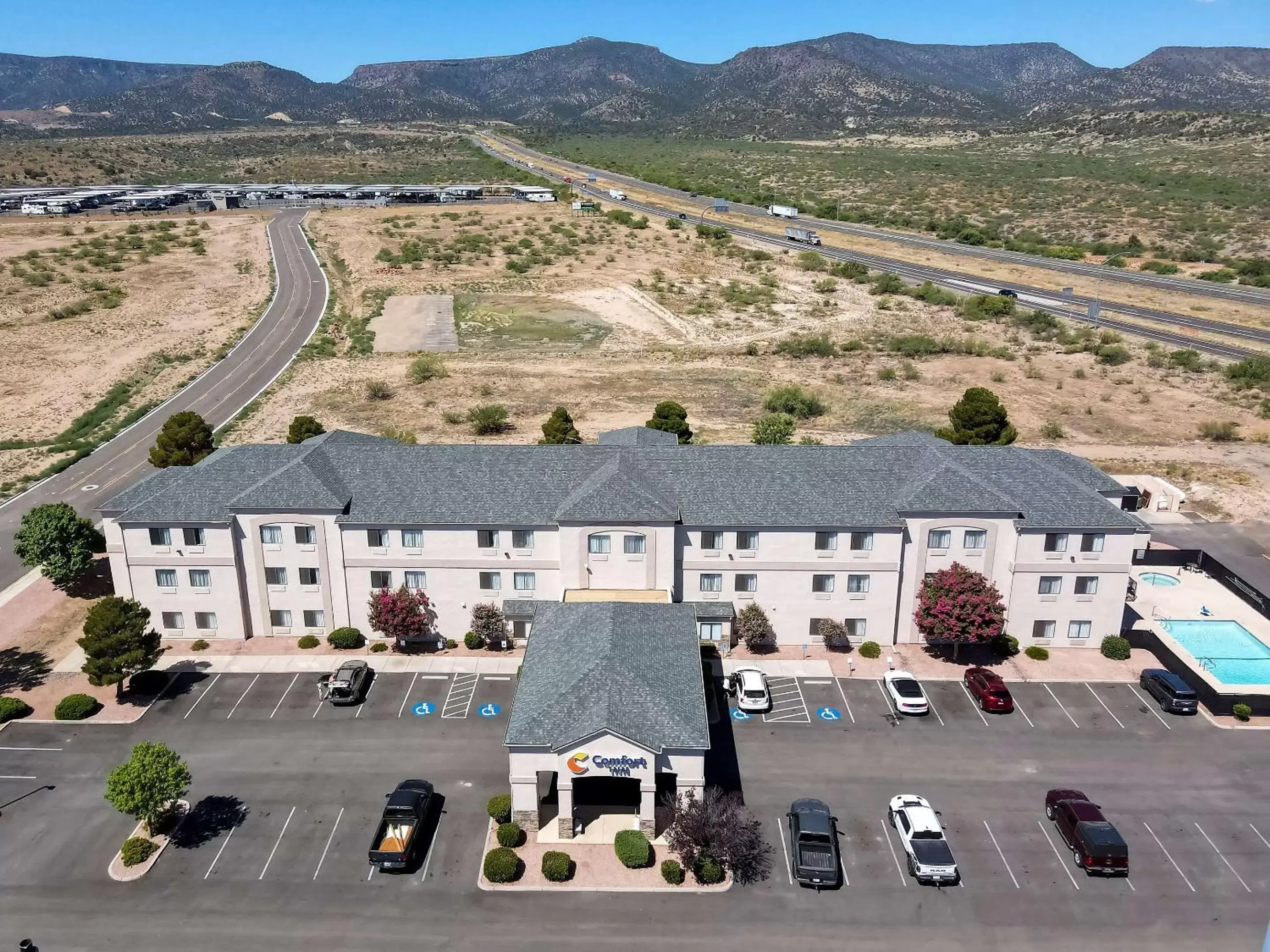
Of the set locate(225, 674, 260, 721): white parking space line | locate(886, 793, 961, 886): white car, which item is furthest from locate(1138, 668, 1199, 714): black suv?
locate(225, 674, 260, 721): white parking space line

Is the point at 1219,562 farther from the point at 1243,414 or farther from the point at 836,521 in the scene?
the point at 1243,414

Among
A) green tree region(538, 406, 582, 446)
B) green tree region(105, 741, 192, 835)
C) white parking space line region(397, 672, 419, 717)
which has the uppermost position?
green tree region(538, 406, 582, 446)

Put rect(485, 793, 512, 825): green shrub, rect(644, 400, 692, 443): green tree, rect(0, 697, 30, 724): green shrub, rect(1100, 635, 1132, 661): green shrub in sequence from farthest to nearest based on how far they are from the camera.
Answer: rect(644, 400, 692, 443): green tree
rect(1100, 635, 1132, 661): green shrub
rect(0, 697, 30, 724): green shrub
rect(485, 793, 512, 825): green shrub

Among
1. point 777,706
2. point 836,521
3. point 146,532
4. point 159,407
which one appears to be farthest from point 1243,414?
point 159,407

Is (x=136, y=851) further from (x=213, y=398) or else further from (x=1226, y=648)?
(x=213, y=398)

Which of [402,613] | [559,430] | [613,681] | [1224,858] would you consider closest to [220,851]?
[402,613]

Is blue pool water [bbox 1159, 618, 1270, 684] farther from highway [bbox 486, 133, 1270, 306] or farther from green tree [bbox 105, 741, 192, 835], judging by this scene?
highway [bbox 486, 133, 1270, 306]
